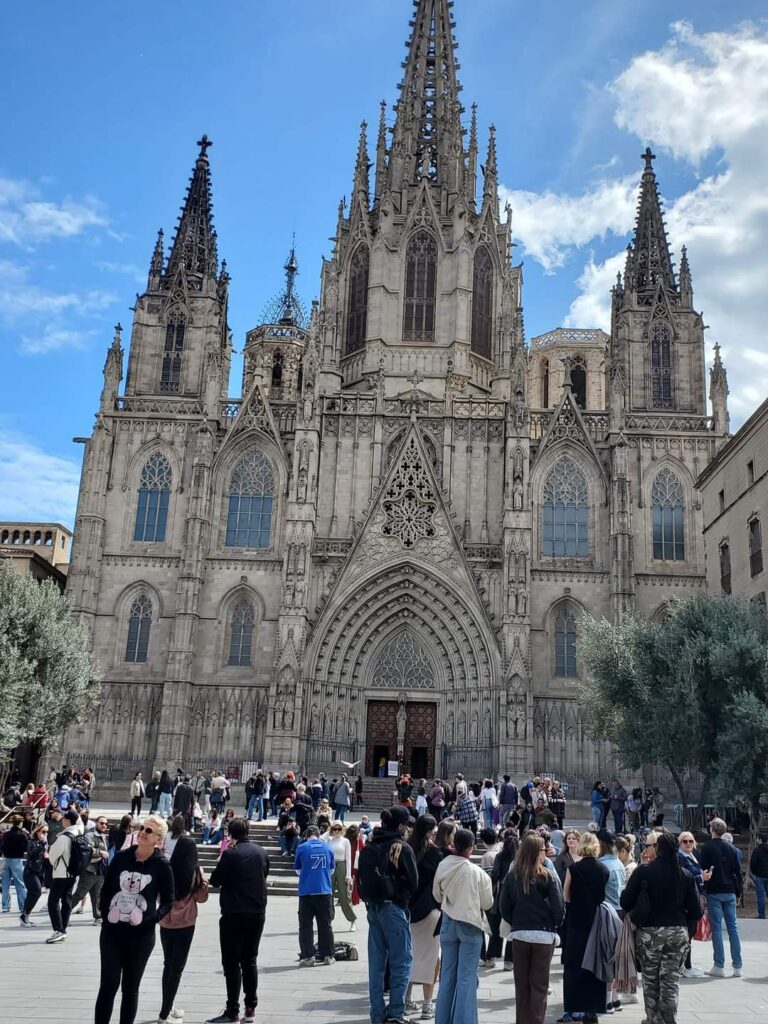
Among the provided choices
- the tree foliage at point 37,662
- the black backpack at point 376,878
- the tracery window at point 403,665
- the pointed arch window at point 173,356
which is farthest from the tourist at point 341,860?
the pointed arch window at point 173,356

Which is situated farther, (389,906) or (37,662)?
(37,662)

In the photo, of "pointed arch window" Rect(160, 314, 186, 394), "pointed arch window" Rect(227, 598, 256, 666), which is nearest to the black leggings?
"pointed arch window" Rect(227, 598, 256, 666)

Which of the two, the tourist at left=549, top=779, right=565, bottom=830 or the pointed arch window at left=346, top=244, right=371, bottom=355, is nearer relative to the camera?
the tourist at left=549, top=779, right=565, bottom=830

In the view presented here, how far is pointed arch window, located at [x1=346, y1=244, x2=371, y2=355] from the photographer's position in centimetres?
4661

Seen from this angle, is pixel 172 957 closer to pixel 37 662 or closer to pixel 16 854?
pixel 16 854

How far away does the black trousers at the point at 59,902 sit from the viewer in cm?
1255

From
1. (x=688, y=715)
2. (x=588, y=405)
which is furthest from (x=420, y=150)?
(x=688, y=715)

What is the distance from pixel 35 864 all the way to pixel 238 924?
731 centimetres

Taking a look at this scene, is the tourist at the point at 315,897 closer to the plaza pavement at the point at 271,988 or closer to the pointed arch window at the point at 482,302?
the plaza pavement at the point at 271,988

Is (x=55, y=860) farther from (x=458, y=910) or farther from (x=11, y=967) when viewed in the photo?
(x=458, y=910)

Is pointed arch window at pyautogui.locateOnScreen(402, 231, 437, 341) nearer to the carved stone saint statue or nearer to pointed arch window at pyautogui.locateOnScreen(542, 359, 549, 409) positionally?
the carved stone saint statue

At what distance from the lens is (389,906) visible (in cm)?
A: 894

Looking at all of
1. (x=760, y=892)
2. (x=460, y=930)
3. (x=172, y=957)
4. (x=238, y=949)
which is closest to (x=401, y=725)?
(x=760, y=892)

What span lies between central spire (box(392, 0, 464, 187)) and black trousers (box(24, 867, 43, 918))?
4061 centimetres
